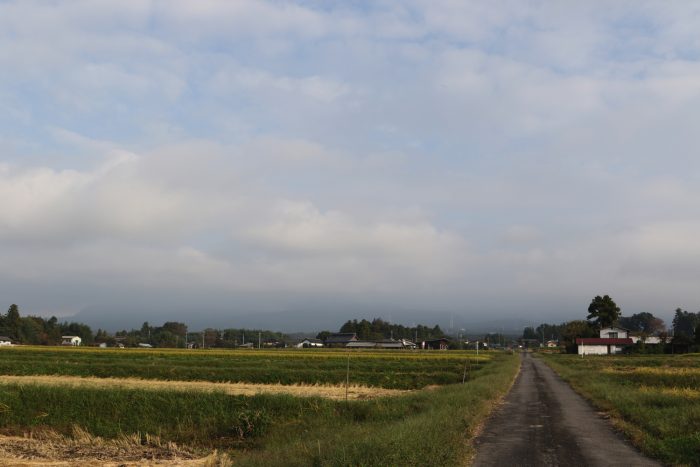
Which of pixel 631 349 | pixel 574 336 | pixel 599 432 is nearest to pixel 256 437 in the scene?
pixel 599 432

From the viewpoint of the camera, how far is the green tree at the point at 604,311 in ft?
440

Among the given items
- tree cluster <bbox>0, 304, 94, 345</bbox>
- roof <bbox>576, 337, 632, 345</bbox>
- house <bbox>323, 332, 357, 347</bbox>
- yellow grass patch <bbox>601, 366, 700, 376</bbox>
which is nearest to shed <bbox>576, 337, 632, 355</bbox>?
roof <bbox>576, 337, 632, 345</bbox>

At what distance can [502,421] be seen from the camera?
20.8 metres

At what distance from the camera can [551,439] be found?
1681 centimetres

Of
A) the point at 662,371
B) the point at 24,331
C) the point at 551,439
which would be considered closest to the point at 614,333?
the point at 662,371

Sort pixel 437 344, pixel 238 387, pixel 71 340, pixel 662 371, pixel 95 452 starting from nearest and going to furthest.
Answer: pixel 95 452 < pixel 238 387 < pixel 662 371 < pixel 437 344 < pixel 71 340

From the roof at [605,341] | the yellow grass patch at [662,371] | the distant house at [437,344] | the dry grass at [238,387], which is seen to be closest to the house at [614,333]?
the roof at [605,341]

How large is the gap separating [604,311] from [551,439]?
426 ft

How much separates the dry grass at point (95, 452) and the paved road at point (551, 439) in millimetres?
7586

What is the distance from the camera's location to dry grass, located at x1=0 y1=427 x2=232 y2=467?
56.7 ft

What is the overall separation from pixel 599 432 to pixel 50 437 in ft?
67.1

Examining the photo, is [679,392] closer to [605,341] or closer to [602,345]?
[602,345]

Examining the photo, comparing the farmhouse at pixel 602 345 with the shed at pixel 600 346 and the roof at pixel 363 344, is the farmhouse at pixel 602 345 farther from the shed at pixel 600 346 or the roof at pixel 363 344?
the roof at pixel 363 344

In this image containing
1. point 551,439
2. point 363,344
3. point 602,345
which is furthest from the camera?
point 363,344
